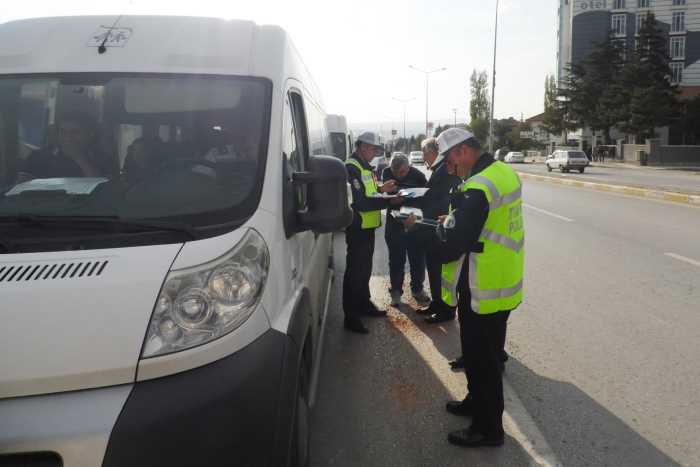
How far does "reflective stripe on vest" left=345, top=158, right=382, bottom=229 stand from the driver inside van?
324 cm

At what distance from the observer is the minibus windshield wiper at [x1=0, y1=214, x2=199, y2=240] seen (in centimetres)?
235

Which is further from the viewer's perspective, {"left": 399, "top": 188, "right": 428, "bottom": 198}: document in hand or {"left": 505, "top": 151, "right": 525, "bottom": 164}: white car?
{"left": 505, "top": 151, "right": 525, "bottom": 164}: white car

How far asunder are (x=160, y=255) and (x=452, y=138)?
195cm

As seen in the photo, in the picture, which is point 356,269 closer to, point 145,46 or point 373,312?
point 373,312

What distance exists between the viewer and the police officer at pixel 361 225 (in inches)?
229

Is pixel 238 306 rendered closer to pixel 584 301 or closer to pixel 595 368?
pixel 595 368

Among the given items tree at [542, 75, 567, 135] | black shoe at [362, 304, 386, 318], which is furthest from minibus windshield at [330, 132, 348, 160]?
tree at [542, 75, 567, 135]

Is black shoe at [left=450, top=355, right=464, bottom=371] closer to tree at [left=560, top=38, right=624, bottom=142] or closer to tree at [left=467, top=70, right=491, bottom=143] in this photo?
tree at [left=560, top=38, right=624, bottom=142]

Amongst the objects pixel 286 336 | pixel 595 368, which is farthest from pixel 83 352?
pixel 595 368

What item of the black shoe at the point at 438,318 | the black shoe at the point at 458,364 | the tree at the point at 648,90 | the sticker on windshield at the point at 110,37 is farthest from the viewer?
the tree at the point at 648,90

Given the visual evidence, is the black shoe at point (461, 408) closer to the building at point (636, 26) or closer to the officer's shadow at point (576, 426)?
the officer's shadow at point (576, 426)

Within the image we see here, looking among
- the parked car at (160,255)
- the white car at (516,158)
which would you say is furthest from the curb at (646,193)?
the white car at (516,158)

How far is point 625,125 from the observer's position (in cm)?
5225

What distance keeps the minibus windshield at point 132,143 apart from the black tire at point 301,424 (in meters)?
0.89
